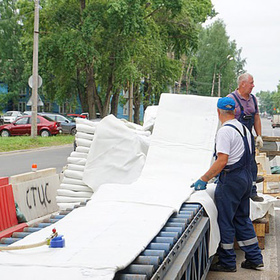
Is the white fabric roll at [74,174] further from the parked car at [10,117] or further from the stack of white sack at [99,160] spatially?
the parked car at [10,117]

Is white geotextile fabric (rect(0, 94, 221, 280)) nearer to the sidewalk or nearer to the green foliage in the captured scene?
the sidewalk

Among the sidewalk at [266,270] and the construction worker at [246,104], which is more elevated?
the construction worker at [246,104]

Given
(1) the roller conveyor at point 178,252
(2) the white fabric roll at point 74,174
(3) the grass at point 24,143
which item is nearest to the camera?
(1) the roller conveyor at point 178,252

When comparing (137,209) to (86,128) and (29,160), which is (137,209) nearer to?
(86,128)

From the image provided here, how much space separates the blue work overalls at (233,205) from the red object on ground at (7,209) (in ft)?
8.77

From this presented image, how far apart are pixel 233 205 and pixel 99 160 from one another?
2934mm

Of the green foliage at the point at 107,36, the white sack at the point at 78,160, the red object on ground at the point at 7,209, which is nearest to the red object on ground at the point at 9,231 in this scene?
the red object on ground at the point at 7,209

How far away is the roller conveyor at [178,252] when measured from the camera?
3.93 metres

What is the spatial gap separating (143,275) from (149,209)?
2.02 metres

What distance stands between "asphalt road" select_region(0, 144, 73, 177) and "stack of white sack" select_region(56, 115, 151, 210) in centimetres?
786

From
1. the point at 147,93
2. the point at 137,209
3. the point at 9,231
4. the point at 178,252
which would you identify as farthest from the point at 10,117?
the point at 178,252

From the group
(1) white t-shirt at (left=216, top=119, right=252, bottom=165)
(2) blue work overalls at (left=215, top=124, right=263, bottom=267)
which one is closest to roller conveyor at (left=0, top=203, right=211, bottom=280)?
(2) blue work overalls at (left=215, top=124, right=263, bottom=267)

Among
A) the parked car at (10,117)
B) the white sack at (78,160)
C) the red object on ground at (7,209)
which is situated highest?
the white sack at (78,160)

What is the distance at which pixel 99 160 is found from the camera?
351 inches
